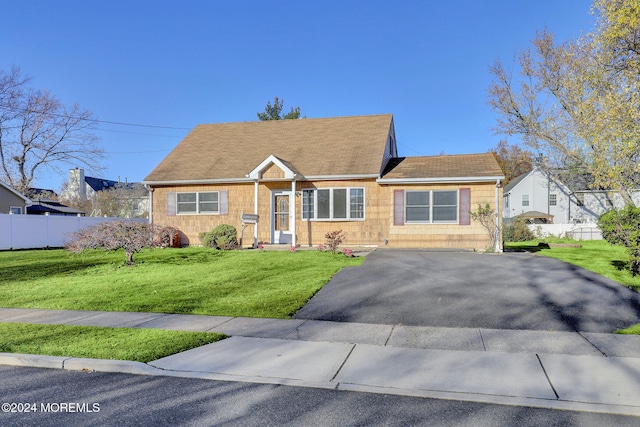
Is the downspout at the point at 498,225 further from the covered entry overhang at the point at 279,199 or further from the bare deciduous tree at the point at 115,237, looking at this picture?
the bare deciduous tree at the point at 115,237

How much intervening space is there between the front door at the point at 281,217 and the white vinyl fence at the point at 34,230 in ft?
33.2

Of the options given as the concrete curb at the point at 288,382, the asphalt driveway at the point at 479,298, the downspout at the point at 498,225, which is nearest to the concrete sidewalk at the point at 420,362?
the concrete curb at the point at 288,382

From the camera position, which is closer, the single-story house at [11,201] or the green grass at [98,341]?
the green grass at [98,341]

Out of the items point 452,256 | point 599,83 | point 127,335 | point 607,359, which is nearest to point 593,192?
point 599,83

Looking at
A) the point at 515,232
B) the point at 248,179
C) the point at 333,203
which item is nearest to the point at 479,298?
the point at 333,203

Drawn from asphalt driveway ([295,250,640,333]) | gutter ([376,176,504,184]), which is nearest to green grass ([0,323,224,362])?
asphalt driveway ([295,250,640,333])

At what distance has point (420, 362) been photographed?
531 centimetres

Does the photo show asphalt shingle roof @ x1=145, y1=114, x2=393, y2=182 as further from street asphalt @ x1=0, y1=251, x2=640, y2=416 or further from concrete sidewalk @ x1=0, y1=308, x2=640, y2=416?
concrete sidewalk @ x1=0, y1=308, x2=640, y2=416

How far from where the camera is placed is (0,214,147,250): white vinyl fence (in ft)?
73.5

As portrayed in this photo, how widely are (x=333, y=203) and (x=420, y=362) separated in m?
13.9

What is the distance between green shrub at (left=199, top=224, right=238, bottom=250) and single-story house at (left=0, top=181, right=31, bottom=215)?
2010cm

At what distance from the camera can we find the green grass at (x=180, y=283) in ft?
28.3

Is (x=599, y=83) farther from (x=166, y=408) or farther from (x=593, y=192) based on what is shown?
(x=593, y=192)

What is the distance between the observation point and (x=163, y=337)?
6406mm
